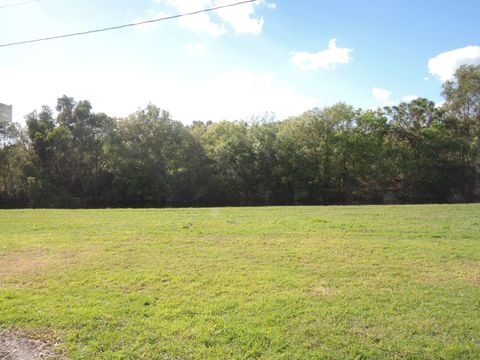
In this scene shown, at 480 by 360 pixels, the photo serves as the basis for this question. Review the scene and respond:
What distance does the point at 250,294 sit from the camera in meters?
4.62

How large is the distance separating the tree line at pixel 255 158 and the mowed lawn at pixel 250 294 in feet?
67.4

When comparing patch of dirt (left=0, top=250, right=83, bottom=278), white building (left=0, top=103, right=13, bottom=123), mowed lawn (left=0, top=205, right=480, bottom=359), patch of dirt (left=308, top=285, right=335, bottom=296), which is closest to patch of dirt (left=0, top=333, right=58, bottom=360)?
mowed lawn (left=0, top=205, right=480, bottom=359)

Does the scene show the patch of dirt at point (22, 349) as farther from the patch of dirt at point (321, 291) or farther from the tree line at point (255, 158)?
the tree line at point (255, 158)

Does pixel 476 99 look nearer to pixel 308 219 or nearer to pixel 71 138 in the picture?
pixel 308 219

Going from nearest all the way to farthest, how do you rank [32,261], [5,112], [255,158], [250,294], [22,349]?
[22,349], [250,294], [32,261], [5,112], [255,158]

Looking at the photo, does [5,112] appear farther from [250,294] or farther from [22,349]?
[250,294]

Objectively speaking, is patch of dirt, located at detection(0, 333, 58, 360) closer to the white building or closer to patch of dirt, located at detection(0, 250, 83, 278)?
patch of dirt, located at detection(0, 250, 83, 278)

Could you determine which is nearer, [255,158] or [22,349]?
[22,349]

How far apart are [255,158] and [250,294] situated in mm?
25892

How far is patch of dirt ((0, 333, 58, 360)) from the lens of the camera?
11.0ft

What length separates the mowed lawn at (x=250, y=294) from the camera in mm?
3395

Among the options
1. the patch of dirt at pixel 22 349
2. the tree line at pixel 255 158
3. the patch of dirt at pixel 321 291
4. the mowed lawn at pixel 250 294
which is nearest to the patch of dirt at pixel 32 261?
the mowed lawn at pixel 250 294

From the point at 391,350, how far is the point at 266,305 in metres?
1.52

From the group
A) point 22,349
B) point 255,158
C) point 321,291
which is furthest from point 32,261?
point 255,158
